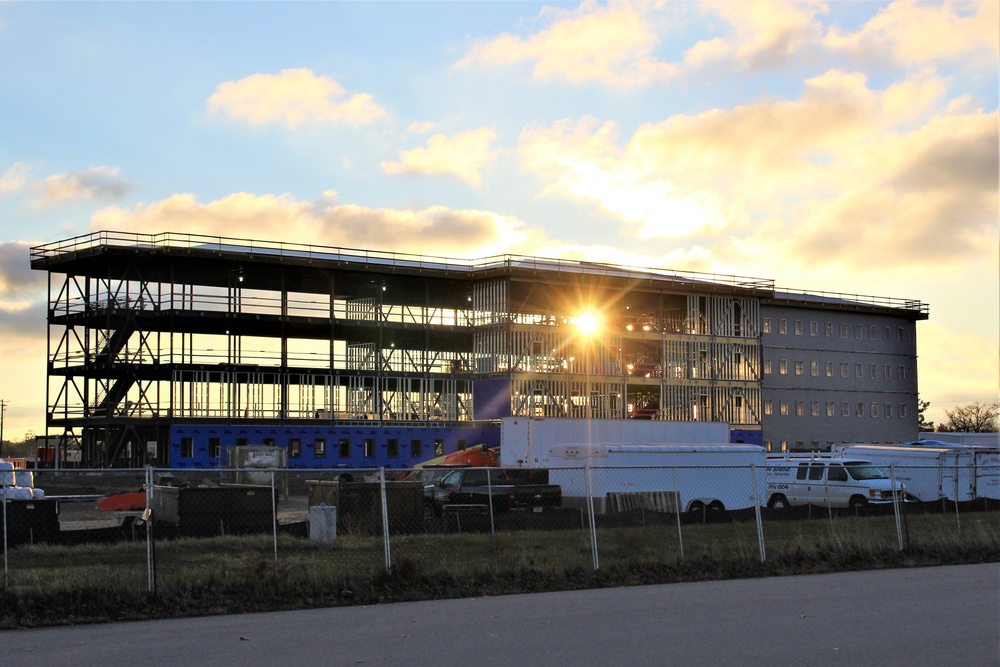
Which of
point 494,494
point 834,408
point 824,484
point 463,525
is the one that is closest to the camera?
point 463,525

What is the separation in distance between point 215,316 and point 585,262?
24308 mm

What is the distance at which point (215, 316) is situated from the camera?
63656mm

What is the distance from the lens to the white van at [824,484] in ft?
114

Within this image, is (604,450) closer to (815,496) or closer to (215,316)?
(815,496)

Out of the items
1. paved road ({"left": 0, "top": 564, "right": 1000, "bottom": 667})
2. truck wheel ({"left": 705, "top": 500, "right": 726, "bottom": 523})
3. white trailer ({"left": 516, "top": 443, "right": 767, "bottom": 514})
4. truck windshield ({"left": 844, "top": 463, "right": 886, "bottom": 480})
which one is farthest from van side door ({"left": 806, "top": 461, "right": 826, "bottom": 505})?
paved road ({"left": 0, "top": 564, "right": 1000, "bottom": 667})

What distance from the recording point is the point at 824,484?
34.8 metres

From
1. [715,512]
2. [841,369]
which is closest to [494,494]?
[715,512]

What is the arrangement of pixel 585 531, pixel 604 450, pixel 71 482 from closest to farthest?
pixel 585 531
pixel 604 450
pixel 71 482

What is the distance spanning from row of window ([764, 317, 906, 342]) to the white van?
5607 cm

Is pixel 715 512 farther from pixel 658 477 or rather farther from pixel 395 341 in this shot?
pixel 395 341

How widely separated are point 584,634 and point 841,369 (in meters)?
87.8

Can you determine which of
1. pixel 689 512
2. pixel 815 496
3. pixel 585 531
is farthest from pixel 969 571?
pixel 815 496

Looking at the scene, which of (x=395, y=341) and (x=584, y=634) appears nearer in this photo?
(x=584, y=634)

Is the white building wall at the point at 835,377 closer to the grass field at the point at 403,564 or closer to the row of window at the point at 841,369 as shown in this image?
the row of window at the point at 841,369
